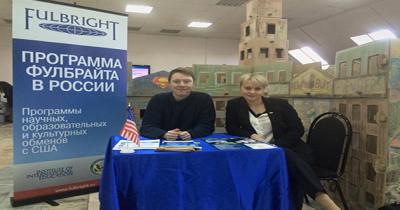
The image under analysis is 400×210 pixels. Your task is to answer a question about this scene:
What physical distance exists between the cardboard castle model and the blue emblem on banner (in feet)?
2.17

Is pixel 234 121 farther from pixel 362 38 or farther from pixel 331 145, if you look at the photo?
pixel 362 38

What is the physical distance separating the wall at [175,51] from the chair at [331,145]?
27.6 feet

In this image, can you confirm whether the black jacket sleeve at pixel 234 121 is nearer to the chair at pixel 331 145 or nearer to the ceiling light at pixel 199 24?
the chair at pixel 331 145

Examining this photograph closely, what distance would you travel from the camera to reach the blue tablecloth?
165cm

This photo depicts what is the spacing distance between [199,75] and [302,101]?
3.21ft

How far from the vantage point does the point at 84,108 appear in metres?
2.82

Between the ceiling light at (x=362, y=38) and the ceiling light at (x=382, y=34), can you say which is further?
the ceiling light at (x=362, y=38)

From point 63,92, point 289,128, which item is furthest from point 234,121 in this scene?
point 63,92

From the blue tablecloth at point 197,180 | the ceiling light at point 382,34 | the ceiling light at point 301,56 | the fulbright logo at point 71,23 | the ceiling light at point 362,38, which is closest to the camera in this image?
the blue tablecloth at point 197,180

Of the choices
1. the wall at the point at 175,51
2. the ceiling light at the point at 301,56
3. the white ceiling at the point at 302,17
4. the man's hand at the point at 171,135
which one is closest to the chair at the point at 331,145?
the man's hand at the point at 171,135

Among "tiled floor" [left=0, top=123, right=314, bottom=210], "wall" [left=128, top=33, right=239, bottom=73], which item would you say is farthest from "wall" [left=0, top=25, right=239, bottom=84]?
"tiled floor" [left=0, top=123, right=314, bottom=210]

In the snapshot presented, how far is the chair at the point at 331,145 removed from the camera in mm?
2332

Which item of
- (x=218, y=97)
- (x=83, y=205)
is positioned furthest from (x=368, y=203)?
(x=83, y=205)

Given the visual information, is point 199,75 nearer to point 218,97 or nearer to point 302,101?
point 218,97
